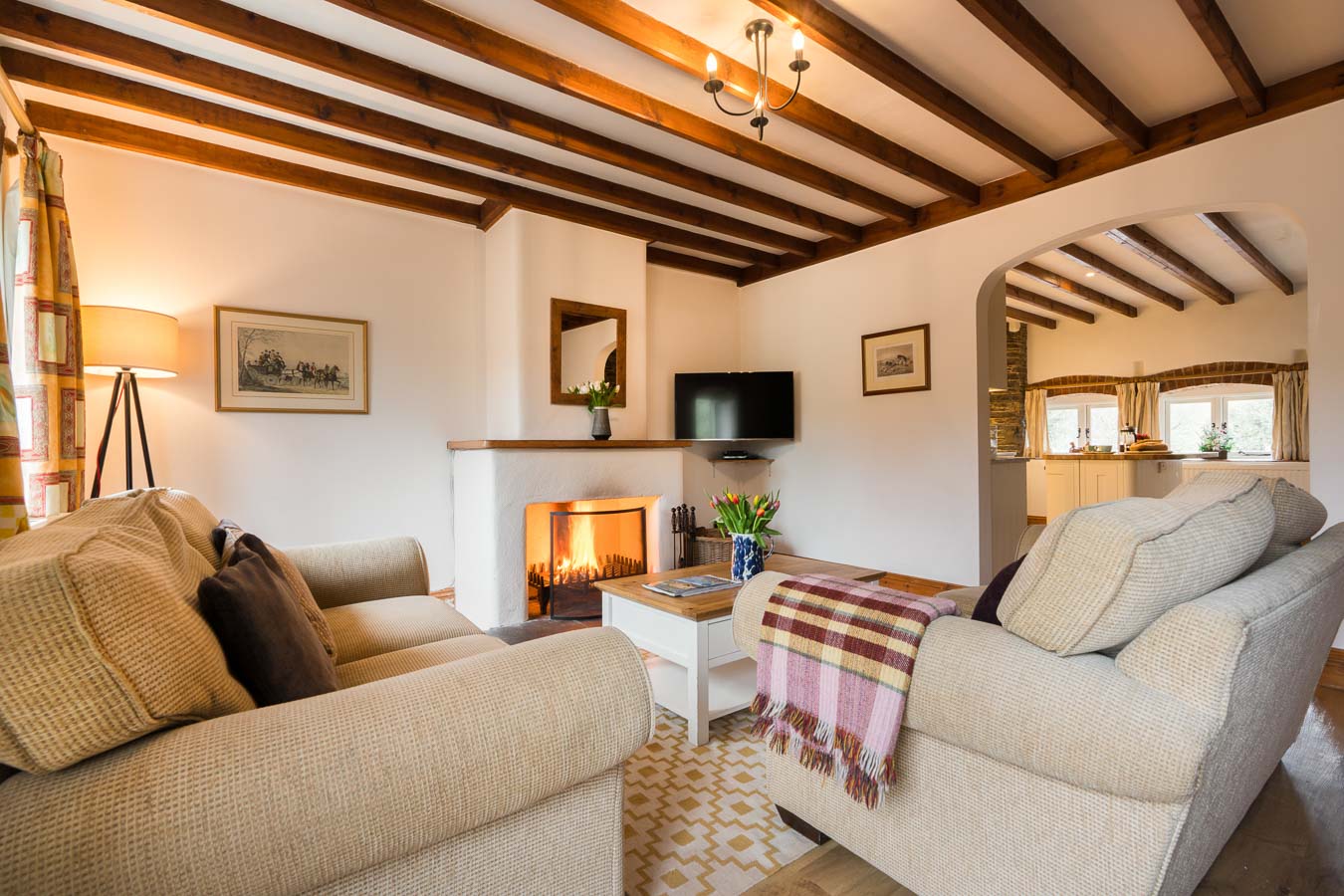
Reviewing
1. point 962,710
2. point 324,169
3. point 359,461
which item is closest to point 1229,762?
point 962,710

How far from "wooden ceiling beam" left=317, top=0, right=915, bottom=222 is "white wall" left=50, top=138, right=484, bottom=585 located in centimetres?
152

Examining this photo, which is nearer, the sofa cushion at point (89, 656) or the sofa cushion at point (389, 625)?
the sofa cushion at point (89, 656)

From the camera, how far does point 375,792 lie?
888 millimetres

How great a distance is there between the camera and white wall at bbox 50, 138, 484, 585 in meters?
3.19

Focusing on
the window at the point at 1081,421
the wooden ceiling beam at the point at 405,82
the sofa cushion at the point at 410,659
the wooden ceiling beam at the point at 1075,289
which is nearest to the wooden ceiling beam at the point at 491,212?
the wooden ceiling beam at the point at 405,82

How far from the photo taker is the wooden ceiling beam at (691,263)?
5.00m

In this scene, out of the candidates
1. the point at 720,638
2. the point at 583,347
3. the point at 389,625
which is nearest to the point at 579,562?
the point at 583,347

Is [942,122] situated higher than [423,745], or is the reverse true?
[942,122]

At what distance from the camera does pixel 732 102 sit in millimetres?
3021

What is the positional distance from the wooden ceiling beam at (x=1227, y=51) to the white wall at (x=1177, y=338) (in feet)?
18.0

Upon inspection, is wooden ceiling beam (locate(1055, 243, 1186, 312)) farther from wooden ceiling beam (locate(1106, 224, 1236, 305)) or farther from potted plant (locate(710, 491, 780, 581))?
potted plant (locate(710, 491, 780, 581))

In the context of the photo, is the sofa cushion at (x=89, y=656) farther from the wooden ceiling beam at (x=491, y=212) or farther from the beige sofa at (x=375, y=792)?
the wooden ceiling beam at (x=491, y=212)

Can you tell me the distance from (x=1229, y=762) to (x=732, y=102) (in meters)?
3.03

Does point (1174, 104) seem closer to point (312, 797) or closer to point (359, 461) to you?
point (312, 797)
